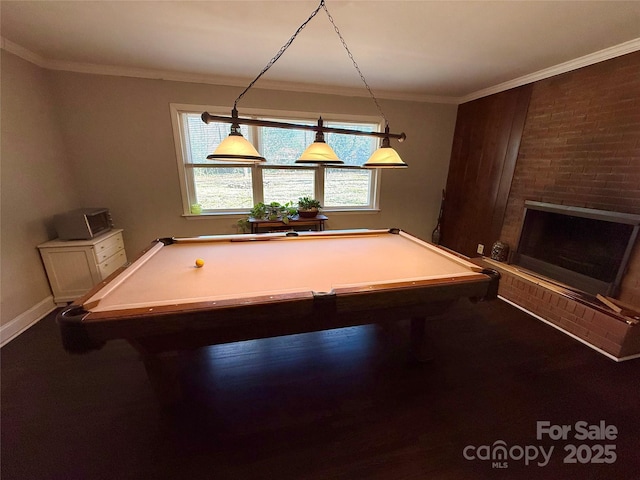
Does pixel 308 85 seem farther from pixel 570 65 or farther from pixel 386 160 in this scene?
pixel 570 65

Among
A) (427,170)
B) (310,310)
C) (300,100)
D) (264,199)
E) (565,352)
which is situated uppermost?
(300,100)

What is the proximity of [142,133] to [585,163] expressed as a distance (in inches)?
186

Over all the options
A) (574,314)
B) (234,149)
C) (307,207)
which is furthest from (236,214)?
(574,314)

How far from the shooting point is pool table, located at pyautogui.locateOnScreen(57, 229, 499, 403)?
41.8 inches

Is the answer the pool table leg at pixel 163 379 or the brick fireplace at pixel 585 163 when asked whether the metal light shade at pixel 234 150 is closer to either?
the pool table leg at pixel 163 379

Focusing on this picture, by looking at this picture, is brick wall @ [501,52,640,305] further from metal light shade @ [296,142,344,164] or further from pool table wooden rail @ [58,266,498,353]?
metal light shade @ [296,142,344,164]

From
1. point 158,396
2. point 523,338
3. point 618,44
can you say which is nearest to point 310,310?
point 158,396

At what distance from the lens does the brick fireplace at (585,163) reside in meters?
2.02

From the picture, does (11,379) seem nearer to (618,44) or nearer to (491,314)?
(491,314)

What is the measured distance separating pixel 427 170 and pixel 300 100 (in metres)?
2.25

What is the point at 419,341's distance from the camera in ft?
5.99

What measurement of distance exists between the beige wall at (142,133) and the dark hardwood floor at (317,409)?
1517 mm

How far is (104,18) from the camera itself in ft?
5.96

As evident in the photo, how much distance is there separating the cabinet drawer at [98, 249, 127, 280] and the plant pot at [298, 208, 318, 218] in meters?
2.22
